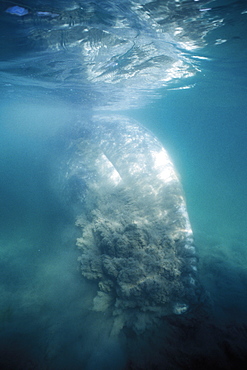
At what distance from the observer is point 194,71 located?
Answer: 40.7ft

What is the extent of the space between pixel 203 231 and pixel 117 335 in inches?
457

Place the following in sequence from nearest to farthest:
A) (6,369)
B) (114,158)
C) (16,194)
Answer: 1. (6,369)
2. (114,158)
3. (16,194)

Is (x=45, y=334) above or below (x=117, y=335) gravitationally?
below

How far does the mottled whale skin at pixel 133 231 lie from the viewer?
448 centimetres

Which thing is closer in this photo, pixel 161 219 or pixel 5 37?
pixel 161 219

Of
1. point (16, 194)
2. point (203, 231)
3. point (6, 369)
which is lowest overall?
point (6, 369)

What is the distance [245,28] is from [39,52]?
881cm

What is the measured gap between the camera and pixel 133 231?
18.4 feet

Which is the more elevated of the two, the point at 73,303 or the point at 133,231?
the point at 133,231

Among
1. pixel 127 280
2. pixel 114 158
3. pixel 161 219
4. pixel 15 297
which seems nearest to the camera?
pixel 127 280

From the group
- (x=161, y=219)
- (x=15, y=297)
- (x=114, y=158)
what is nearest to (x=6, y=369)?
(x=15, y=297)

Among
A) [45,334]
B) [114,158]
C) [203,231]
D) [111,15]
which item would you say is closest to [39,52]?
[111,15]

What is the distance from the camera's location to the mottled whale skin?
4.48 meters

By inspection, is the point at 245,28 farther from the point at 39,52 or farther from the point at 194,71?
the point at 39,52
